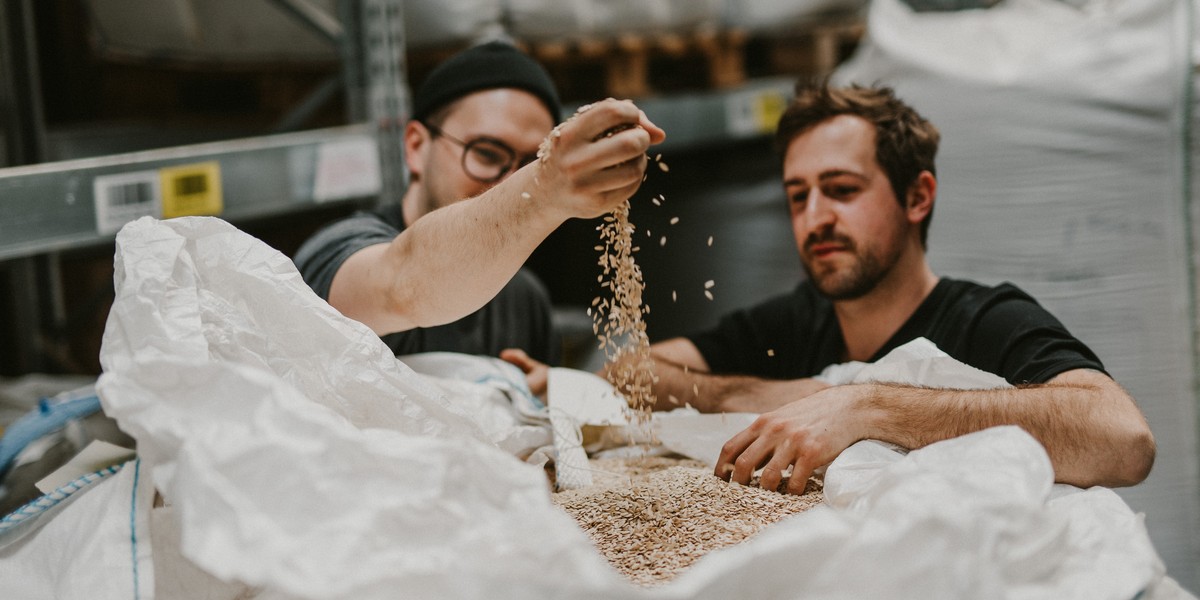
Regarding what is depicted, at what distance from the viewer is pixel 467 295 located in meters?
1.31

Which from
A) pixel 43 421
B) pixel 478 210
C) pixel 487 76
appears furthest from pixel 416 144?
pixel 43 421

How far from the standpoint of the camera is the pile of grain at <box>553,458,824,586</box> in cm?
110

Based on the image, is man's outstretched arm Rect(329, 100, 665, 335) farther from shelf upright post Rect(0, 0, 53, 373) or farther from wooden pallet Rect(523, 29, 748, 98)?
shelf upright post Rect(0, 0, 53, 373)

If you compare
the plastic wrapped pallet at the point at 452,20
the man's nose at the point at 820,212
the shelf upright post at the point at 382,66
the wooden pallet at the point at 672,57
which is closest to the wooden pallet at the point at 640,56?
the wooden pallet at the point at 672,57

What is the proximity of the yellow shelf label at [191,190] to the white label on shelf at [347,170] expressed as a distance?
24 cm

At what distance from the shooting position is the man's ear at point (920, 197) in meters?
1.53

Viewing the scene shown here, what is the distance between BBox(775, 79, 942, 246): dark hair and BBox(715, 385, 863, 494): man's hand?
0.40m

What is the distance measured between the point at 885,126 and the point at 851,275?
0.77ft

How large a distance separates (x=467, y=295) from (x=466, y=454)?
42 centimetres

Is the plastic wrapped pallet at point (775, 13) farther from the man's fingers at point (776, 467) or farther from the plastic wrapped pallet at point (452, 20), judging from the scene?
the man's fingers at point (776, 467)

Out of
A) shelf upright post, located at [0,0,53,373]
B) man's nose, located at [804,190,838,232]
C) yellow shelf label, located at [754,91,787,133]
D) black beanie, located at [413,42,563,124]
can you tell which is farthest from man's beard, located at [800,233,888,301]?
shelf upright post, located at [0,0,53,373]

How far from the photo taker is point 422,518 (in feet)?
2.96

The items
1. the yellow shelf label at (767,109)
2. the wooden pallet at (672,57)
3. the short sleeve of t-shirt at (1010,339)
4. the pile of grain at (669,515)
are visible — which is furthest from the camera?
the yellow shelf label at (767,109)

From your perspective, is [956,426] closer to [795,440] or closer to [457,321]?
[795,440]
